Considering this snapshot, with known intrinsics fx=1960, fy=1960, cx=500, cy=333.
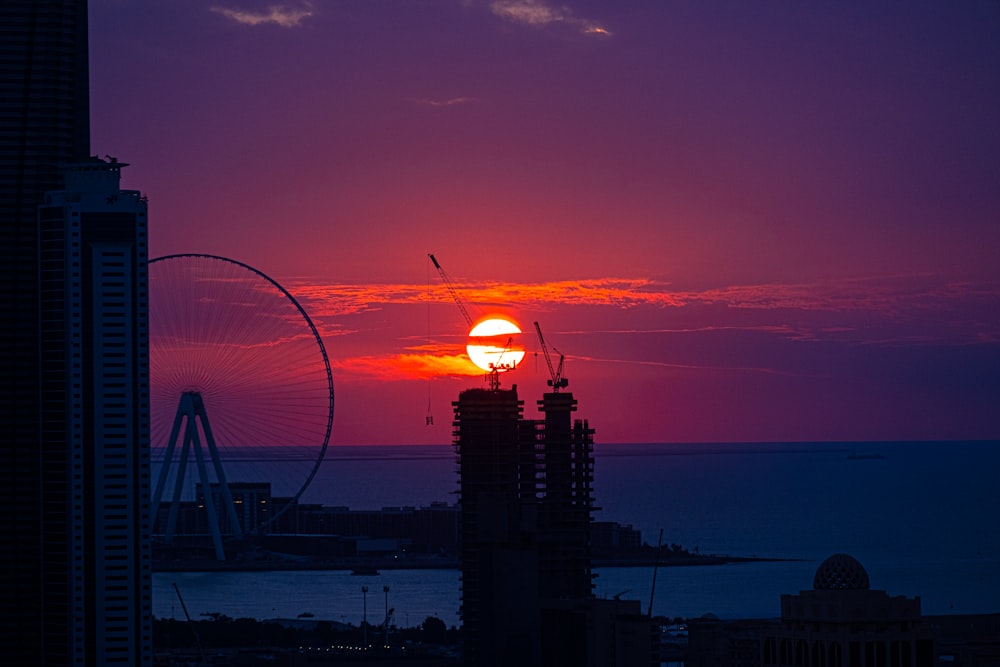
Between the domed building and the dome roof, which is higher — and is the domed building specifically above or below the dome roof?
below

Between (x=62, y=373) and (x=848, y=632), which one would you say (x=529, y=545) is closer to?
(x=62, y=373)

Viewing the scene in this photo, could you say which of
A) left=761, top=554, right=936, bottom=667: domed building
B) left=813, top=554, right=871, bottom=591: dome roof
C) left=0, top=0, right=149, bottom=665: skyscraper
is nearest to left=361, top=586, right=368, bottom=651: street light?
left=0, top=0, right=149, bottom=665: skyscraper

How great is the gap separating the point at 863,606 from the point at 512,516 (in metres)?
55.5

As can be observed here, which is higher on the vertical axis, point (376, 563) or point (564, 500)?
point (564, 500)

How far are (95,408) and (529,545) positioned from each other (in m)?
22.3

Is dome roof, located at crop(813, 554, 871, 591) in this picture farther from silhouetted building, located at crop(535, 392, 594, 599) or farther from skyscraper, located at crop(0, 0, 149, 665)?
silhouetted building, located at crop(535, 392, 594, 599)

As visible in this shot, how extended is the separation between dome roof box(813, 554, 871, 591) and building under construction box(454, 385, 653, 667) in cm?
3948

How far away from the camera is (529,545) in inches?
3521

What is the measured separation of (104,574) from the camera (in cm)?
7581

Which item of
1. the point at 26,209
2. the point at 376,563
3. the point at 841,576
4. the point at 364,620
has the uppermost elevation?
the point at 26,209

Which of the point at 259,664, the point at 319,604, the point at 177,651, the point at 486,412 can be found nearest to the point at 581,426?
the point at 486,412

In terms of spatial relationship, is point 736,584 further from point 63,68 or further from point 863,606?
point 863,606

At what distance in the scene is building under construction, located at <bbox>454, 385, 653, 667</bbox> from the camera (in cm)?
7806

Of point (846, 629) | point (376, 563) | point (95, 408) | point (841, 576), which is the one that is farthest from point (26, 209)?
point (376, 563)
